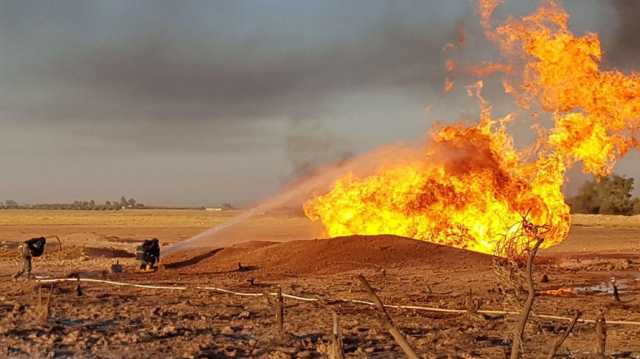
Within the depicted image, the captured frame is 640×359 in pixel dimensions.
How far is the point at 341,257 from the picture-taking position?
27.0 meters

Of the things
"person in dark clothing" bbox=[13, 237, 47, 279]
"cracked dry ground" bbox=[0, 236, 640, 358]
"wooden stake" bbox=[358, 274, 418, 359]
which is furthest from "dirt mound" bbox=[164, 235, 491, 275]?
"wooden stake" bbox=[358, 274, 418, 359]

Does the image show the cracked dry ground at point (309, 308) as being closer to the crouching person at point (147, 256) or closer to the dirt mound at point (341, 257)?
the dirt mound at point (341, 257)

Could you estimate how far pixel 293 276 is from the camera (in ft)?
81.1

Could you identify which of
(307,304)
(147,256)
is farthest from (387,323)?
(147,256)

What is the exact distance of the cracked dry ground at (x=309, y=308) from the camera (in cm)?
1232

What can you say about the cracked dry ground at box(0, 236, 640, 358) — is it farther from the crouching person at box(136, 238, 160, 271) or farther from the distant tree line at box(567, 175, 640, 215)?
the distant tree line at box(567, 175, 640, 215)

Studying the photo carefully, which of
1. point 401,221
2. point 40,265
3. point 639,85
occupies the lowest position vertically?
point 40,265

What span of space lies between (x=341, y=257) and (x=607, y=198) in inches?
3415

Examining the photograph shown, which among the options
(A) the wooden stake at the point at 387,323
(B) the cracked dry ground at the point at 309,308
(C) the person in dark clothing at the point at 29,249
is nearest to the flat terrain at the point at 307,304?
(B) the cracked dry ground at the point at 309,308

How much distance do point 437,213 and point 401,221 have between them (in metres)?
1.79

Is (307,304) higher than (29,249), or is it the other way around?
(29,249)

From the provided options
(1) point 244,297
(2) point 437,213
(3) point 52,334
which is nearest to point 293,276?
(1) point 244,297

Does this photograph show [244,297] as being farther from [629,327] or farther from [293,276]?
[629,327]

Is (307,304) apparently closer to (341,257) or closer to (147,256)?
(341,257)
